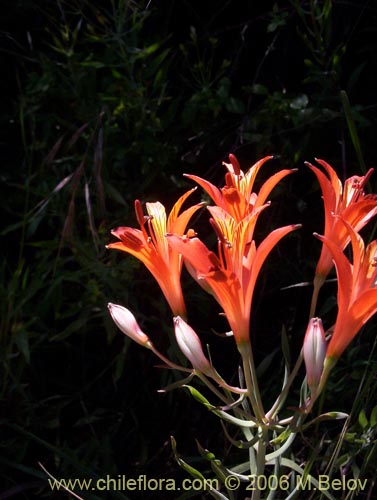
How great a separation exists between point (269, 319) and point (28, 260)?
1.93ft

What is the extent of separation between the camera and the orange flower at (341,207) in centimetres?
88

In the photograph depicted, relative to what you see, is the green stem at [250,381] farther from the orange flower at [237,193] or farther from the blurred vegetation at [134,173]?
the blurred vegetation at [134,173]

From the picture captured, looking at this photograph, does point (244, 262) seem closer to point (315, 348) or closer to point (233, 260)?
point (233, 260)

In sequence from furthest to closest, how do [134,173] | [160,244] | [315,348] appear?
[134,173] < [160,244] < [315,348]

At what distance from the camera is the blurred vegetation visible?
1571 millimetres

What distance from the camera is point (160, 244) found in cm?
93

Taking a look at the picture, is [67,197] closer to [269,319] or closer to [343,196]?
[269,319]

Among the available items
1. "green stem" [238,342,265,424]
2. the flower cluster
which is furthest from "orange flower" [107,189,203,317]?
"green stem" [238,342,265,424]

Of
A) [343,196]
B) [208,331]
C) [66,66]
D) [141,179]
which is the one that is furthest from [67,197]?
[343,196]

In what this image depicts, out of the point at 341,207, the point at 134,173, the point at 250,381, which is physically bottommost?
the point at 134,173

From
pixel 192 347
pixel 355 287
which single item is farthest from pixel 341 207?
pixel 192 347

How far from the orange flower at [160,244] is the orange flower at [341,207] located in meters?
0.15

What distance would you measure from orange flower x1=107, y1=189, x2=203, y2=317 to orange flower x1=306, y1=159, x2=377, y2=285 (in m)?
0.15

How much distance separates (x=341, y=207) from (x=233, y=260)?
0.60 feet
